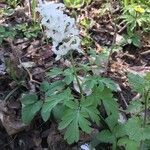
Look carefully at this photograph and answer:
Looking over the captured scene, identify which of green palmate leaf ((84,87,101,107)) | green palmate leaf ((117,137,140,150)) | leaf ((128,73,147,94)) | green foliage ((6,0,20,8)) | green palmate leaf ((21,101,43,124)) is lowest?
green palmate leaf ((117,137,140,150))

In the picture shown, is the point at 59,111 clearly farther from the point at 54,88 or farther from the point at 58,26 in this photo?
the point at 58,26

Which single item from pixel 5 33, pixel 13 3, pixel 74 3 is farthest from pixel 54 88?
pixel 13 3

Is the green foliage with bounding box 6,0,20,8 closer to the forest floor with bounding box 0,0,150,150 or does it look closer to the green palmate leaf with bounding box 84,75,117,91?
the forest floor with bounding box 0,0,150,150

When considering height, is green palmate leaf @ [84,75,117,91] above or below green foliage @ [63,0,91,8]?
above

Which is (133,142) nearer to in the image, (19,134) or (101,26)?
(19,134)

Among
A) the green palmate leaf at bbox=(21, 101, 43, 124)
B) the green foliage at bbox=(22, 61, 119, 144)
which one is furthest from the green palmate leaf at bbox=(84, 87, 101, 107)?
the green palmate leaf at bbox=(21, 101, 43, 124)

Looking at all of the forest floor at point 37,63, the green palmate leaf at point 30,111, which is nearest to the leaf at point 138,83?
the forest floor at point 37,63
